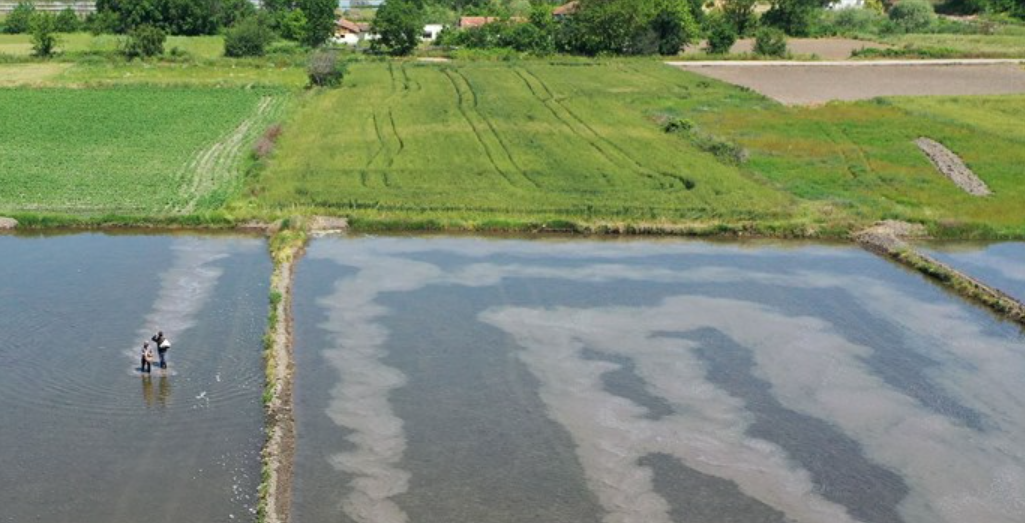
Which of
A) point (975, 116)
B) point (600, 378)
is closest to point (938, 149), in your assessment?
point (975, 116)

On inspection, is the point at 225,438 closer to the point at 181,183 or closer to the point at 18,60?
the point at 181,183

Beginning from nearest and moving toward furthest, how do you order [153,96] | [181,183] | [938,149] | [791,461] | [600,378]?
[791,461], [600,378], [181,183], [938,149], [153,96]

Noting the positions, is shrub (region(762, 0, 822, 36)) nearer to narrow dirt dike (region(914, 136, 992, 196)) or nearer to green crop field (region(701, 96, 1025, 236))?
green crop field (region(701, 96, 1025, 236))

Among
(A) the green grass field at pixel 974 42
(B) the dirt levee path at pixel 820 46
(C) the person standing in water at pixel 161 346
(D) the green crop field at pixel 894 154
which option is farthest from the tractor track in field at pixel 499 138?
(A) the green grass field at pixel 974 42

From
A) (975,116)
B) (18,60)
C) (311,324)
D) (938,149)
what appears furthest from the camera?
(18,60)

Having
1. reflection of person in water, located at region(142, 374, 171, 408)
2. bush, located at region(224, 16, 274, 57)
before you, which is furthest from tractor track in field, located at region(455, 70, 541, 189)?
bush, located at region(224, 16, 274, 57)

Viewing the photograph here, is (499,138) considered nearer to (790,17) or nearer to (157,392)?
(157,392)
